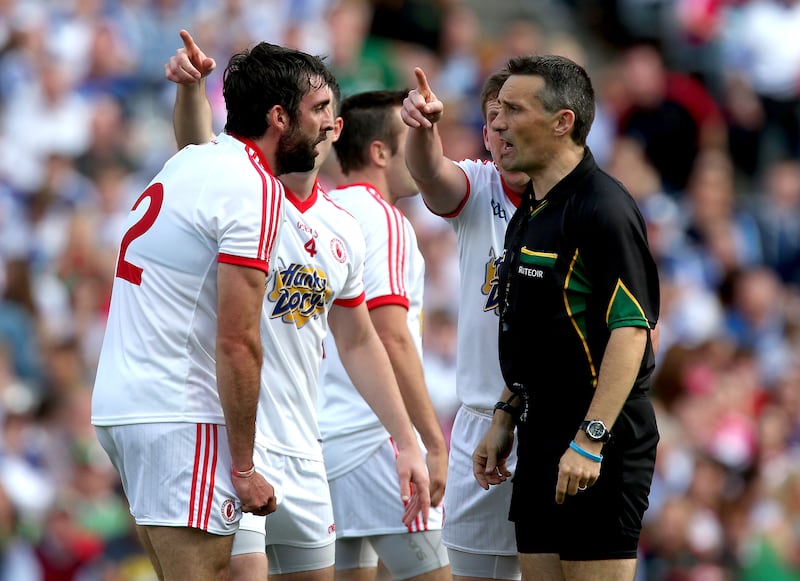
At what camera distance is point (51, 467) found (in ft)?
33.7

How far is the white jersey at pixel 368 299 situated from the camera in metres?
6.39

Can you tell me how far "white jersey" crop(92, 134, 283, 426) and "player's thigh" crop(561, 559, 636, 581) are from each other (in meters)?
1.38

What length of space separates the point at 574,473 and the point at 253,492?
1.12m

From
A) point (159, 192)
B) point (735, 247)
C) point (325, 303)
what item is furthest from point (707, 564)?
point (159, 192)

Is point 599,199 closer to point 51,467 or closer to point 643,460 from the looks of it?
point 643,460

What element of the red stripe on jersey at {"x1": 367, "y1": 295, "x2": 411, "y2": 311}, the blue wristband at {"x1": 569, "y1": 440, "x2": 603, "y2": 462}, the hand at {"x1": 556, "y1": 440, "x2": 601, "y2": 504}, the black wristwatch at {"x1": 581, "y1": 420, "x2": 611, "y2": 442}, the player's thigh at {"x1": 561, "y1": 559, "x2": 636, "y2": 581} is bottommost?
the player's thigh at {"x1": 561, "y1": 559, "x2": 636, "y2": 581}

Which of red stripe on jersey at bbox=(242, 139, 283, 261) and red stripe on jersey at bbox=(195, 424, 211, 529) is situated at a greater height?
red stripe on jersey at bbox=(242, 139, 283, 261)

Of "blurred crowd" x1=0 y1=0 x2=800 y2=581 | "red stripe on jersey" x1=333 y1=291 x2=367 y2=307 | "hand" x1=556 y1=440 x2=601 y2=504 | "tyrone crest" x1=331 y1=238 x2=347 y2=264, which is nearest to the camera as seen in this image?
"hand" x1=556 y1=440 x2=601 y2=504

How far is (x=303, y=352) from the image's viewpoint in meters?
5.58

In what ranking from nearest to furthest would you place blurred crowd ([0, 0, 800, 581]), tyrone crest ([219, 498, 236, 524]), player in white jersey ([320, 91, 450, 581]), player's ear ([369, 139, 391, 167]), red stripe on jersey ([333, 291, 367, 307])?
tyrone crest ([219, 498, 236, 524]), red stripe on jersey ([333, 291, 367, 307]), player in white jersey ([320, 91, 450, 581]), player's ear ([369, 139, 391, 167]), blurred crowd ([0, 0, 800, 581])

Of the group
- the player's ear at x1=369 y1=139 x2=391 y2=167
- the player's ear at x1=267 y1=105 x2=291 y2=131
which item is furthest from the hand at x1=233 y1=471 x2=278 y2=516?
the player's ear at x1=369 y1=139 x2=391 y2=167

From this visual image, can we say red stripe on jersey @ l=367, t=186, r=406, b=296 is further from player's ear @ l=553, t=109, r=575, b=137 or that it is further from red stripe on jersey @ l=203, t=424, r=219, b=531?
red stripe on jersey @ l=203, t=424, r=219, b=531

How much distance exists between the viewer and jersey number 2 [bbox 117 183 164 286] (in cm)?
500

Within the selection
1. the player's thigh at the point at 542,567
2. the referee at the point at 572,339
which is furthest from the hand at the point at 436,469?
the player's thigh at the point at 542,567
